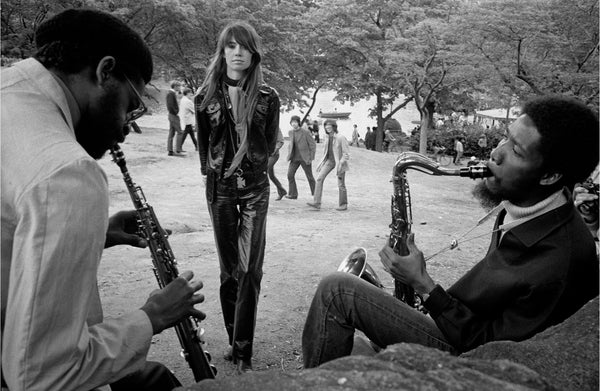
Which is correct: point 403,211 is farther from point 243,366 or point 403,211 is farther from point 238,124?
point 243,366

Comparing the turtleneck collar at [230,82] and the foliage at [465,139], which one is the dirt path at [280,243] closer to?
the turtleneck collar at [230,82]

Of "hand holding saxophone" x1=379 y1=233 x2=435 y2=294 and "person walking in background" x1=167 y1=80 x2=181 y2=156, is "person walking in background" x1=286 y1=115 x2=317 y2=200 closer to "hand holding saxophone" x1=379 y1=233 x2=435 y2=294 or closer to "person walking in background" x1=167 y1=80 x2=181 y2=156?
"person walking in background" x1=167 y1=80 x2=181 y2=156

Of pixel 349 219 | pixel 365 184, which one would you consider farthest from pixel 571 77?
pixel 349 219

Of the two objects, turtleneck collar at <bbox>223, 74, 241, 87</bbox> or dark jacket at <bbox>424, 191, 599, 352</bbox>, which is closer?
dark jacket at <bbox>424, 191, 599, 352</bbox>

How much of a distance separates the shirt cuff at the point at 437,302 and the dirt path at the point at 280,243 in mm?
755

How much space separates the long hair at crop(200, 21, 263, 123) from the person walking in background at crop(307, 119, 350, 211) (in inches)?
285

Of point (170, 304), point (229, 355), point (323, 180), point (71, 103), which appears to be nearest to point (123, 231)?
point (170, 304)

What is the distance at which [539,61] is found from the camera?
47.4 ft

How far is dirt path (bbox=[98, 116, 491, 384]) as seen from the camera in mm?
4469

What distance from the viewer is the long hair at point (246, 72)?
372cm

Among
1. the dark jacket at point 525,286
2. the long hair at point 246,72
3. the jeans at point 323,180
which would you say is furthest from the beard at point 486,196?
the jeans at point 323,180

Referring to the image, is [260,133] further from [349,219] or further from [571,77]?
[571,77]

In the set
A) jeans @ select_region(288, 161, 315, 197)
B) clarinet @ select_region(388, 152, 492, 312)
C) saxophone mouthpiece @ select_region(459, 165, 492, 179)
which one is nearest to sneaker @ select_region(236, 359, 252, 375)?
clarinet @ select_region(388, 152, 492, 312)

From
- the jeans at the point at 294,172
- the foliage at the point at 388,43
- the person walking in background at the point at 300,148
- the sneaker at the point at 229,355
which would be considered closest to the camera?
the sneaker at the point at 229,355
